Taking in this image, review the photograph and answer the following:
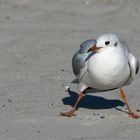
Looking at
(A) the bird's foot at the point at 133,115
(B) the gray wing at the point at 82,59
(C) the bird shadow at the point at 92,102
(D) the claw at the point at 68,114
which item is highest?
(B) the gray wing at the point at 82,59

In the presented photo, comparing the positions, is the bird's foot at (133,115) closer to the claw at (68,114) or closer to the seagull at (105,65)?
the seagull at (105,65)

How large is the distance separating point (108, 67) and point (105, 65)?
0.04 metres

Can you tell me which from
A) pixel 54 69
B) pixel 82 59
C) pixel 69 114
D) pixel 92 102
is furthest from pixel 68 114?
pixel 54 69

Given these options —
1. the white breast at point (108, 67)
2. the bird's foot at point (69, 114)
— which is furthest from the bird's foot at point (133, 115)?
the bird's foot at point (69, 114)

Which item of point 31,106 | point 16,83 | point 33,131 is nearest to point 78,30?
point 16,83

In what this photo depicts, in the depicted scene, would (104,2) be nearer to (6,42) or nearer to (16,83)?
(6,42)

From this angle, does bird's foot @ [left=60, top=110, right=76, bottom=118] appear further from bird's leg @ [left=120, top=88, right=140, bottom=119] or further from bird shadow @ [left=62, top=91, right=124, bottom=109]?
bird's leg @ [left=120, top=88, right=140, bottom=119]

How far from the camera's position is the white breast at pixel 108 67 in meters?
7.19

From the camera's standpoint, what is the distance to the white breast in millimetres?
7188

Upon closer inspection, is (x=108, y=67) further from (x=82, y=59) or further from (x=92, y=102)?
(x=92, y=102)

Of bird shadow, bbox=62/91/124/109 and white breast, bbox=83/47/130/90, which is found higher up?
white breast, bbox=83/47/130/90

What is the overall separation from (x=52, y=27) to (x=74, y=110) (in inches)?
185

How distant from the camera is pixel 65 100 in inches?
328

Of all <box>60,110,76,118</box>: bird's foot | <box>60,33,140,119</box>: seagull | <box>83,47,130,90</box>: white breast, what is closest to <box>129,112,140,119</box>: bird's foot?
<box>60,33,140,119</box>: seagull
